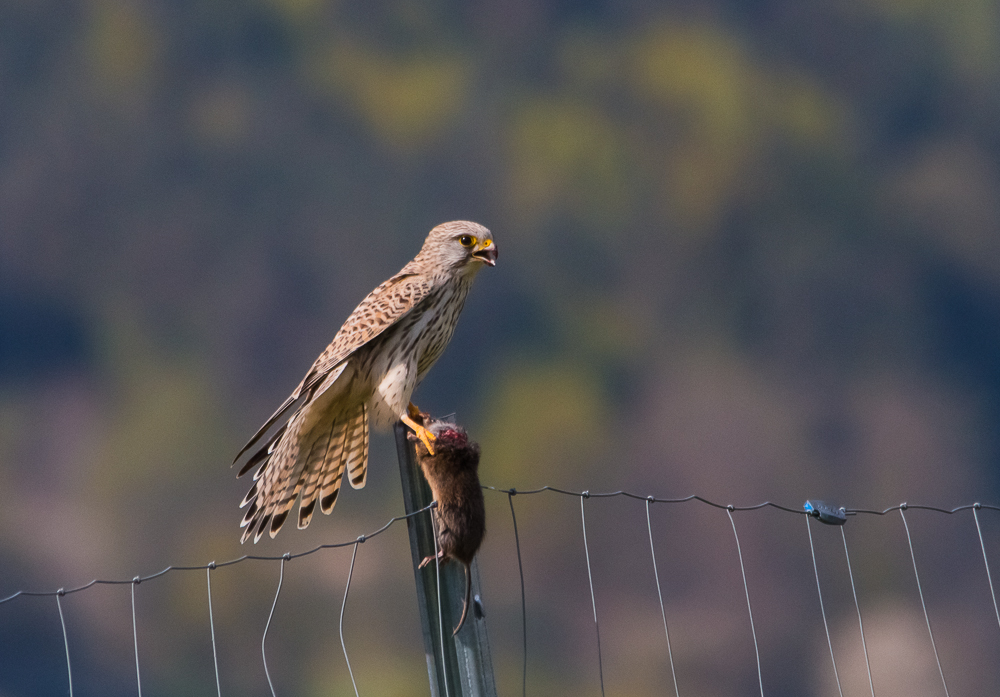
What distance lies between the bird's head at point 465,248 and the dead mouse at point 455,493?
0.88m

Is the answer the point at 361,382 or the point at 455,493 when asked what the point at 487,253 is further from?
the point at 455,493

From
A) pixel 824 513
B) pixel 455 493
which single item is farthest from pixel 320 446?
pixel 824 513

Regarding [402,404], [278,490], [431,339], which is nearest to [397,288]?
[431,339]

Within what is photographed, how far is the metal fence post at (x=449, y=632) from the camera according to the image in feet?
5.41

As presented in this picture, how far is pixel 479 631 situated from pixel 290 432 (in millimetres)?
916

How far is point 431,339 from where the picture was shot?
2.55 m

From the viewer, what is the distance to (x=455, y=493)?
5.62ft

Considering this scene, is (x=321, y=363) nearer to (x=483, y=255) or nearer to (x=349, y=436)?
(x=349, y=436)

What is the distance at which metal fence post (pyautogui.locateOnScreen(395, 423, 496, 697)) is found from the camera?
1.65 m

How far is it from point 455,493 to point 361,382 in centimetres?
87

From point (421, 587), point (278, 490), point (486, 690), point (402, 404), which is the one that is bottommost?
point (486, 690)

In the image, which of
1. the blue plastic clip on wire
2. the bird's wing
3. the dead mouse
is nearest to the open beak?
the bird's wing

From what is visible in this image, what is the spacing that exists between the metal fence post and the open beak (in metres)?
1.04

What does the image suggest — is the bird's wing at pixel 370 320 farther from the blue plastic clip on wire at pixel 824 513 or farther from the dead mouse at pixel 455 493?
the blue plastic clip on wire at pixel 824 513
